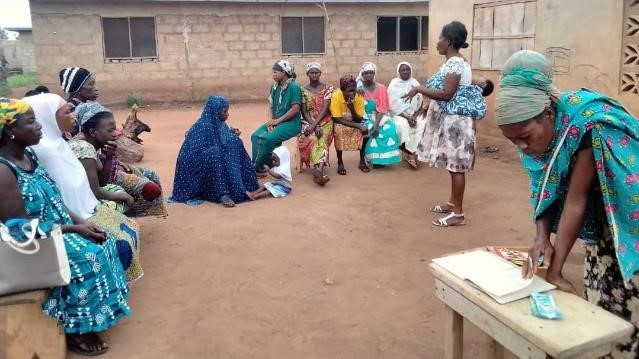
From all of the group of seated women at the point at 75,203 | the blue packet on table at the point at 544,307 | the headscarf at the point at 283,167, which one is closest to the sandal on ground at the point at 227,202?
the headscarf at the point at 283,167

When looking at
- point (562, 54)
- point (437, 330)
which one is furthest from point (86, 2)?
point (437, 330)

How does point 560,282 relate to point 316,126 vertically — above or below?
below

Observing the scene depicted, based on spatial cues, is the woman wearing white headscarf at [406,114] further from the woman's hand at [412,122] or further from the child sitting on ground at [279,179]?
the child sitting on ground at [279,179]

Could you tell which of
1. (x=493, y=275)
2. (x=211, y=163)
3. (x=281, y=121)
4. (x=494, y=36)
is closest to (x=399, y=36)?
(x=494, y=36)

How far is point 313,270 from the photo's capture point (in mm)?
3879

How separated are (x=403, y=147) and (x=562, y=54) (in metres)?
2.32

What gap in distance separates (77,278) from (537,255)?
2.22m

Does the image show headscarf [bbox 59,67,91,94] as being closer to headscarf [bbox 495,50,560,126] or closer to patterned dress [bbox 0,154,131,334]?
patterned dress [bbox 0,154,131,334]

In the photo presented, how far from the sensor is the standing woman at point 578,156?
1859 millimetres

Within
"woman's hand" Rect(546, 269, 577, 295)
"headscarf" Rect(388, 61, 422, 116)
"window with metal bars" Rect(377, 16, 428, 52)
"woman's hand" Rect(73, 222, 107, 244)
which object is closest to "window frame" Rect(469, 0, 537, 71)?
"headscarf" Rect(388, 61, 422, 116)

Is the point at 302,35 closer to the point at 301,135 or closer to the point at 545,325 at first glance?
the point at 301,135

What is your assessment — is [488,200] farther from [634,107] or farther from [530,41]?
[530,41]

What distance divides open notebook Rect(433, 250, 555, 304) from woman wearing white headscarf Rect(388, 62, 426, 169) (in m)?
4.73

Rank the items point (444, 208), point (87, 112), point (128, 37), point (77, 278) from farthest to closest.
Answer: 1. point (128, 37)
2. point (444, 208)
3. point (87, 112)
4. point (77, 278)
